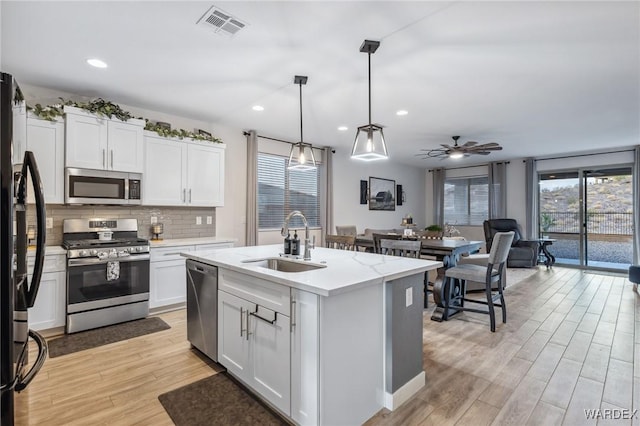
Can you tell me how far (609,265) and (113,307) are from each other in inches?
359

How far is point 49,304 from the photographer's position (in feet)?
10.2

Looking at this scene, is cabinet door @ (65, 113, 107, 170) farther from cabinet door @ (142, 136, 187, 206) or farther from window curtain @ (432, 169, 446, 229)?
window curtain @ (432, 169, 446, 229)

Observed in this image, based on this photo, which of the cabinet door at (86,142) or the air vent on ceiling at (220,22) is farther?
the cabinet door at (86,142)

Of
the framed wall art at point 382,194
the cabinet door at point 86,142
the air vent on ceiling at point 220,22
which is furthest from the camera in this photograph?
the framed wall art at point 382,194

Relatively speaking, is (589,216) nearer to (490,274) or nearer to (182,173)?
(490,274)

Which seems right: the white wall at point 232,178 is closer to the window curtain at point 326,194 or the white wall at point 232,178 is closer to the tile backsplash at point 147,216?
the tile backsplash at point 147,216

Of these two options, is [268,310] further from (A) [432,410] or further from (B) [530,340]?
(B) [530,340]

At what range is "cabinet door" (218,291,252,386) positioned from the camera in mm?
2150

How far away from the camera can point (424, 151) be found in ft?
22.7

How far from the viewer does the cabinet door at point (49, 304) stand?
304cm

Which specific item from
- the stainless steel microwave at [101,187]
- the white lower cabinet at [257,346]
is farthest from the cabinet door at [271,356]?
the stainless steel microwave at [101,187]

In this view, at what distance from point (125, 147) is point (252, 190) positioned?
1.90 meters

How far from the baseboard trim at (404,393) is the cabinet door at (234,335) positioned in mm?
929

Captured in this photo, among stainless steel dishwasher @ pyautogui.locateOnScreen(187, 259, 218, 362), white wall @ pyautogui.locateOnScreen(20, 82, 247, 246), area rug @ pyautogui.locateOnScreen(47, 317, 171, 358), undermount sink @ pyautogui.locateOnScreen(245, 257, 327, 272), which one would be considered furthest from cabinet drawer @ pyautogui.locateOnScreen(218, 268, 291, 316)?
white wall @ pyautogui.locateOnScreen(20, 82, 247, 246)
